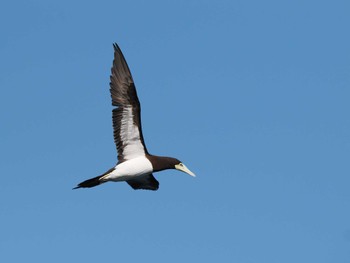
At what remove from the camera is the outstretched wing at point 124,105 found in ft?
85.1

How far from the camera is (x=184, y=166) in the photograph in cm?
2766

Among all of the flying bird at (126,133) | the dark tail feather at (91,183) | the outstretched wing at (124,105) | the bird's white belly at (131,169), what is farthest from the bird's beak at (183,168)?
the dark tail feather at (91,183)

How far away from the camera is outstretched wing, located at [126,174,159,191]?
28.5 metres

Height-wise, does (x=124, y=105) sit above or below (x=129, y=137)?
above

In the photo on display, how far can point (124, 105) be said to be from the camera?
2594 centimetres

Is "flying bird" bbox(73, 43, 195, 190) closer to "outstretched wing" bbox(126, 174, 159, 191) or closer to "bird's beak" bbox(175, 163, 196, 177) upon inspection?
"bird's beak" bbox(175, 163, 196, 177)

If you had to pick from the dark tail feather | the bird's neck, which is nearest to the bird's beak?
the bird's neck

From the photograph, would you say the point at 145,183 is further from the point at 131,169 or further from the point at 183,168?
the point at 131,169

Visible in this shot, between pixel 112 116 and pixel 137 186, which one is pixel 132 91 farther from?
pixel 137 186

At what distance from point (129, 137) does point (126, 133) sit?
180mm

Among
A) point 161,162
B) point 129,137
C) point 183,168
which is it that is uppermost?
point 129,137

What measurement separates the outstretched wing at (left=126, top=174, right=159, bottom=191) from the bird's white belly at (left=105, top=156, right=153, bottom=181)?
6.54 feet

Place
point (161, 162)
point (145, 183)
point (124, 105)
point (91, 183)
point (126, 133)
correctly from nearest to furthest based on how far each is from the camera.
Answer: point (91, 183)
point (124, 105)
point (126, 133)
point (161, 162)
point (145, 183)

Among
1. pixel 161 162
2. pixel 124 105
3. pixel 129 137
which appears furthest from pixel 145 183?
pixel 124 105
